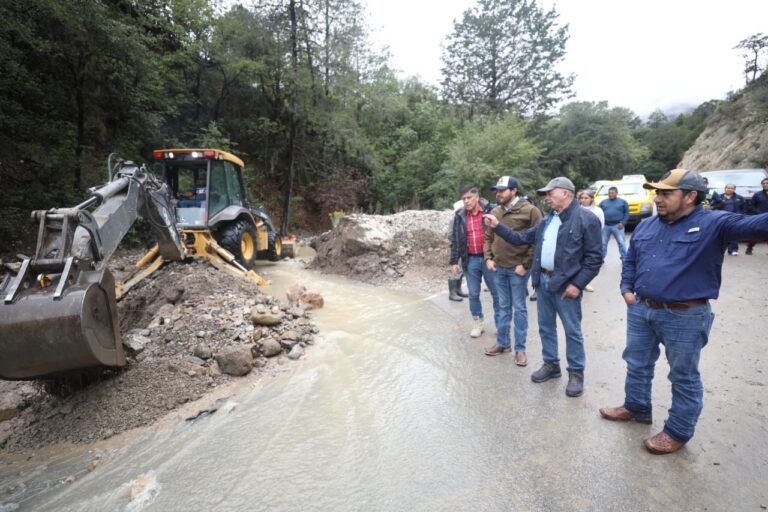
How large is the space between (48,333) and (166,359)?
3.89ft

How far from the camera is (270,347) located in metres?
3.99

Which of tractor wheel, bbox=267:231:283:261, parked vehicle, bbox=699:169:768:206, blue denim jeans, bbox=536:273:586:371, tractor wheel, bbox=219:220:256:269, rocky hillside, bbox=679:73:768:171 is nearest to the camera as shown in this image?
blue denim jeans, bbox=536:273:586:371

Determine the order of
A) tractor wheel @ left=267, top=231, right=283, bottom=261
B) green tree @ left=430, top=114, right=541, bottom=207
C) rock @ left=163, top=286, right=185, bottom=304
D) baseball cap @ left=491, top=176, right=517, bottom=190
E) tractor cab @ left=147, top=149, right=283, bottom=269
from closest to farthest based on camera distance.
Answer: baseball cap @ left=491, top=176, right=517, bottom=190 < rock @ left=163, top=286, right=185, bottom=304 < tractor cab @ left=147, top=149, right=283, bottom=269 < tractor wheel @ left=267, top=231, right=283, bottom=261 < green tree @ left=430, top=114, right=541, bottom=207

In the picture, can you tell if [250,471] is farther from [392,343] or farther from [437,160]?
[437,160]

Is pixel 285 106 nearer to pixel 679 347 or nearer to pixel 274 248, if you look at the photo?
pixel 274 248

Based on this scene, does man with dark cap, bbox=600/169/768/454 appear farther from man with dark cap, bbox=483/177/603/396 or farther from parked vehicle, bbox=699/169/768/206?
parked vehicle, bbox=699/169/768/206

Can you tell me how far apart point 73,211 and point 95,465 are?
1.80 metres

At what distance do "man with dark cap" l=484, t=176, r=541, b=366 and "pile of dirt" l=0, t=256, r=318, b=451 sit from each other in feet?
7.52

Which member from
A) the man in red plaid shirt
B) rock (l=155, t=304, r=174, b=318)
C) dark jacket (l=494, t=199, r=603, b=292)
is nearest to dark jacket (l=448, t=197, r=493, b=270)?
the man in red plaid shirt

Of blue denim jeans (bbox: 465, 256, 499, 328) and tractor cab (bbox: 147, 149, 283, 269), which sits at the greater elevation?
tractor cab (bbox: 147, 149, 283, 269)

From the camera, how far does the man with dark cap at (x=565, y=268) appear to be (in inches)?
116

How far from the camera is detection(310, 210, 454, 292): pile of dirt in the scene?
25.1 feet

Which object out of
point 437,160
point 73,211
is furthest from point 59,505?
point 437,160

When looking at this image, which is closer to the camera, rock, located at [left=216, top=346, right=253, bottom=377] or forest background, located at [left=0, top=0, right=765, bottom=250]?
rock, located at [left=216, top=346, right=253, bottom=377]
